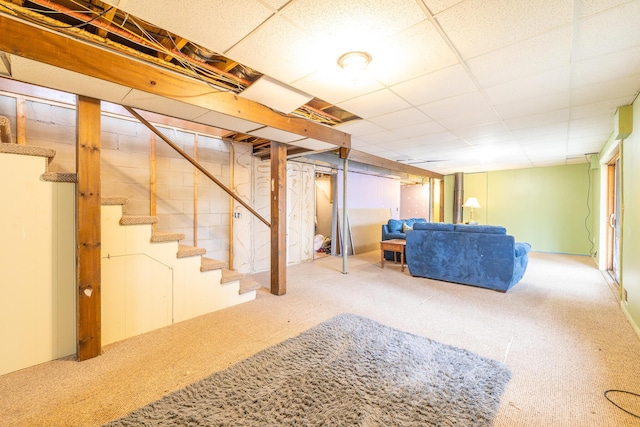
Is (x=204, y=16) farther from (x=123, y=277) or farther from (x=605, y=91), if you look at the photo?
(x=605, y=91)

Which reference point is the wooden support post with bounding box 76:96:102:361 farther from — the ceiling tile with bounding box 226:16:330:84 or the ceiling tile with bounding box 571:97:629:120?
the ceiling tile with bounding box 571:97:629:120

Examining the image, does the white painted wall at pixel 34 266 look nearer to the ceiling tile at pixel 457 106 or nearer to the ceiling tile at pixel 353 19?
the ceiling tile at pixel 353 19

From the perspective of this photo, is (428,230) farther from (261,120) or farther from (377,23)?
(377,23)

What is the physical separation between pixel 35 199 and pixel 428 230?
4485mm

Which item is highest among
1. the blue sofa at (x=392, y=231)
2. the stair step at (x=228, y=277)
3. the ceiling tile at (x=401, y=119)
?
the ceiling tile at (x=401, y=119)

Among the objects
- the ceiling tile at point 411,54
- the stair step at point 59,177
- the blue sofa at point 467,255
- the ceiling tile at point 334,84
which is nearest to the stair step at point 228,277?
the stair step at point 59,177

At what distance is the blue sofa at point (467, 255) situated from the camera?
3.61 metres

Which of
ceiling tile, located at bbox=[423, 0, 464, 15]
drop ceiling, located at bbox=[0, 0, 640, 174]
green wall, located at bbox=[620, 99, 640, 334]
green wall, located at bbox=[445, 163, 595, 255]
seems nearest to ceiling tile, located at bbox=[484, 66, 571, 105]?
drop ceiling, located at bbox=[0, 0, 640, 174]

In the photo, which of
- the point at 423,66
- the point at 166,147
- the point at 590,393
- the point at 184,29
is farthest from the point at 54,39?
the point at 590,393

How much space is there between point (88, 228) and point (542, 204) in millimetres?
8895

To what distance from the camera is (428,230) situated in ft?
14.2

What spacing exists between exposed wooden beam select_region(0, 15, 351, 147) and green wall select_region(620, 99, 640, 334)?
3565 millimetres

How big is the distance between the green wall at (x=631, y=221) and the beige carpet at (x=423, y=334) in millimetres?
270

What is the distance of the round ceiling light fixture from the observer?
6.37 ft
